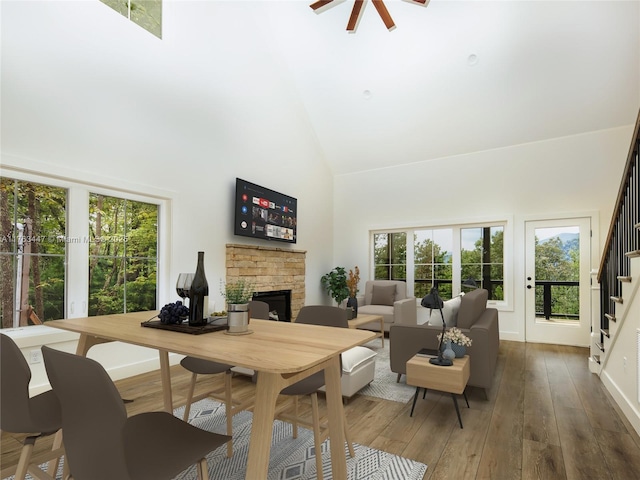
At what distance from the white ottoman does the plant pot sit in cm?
135

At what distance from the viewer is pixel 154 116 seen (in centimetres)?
381

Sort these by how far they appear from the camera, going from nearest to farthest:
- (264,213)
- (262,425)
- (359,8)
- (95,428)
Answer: (95,428)
(262,425)
(359,8)
(264,213)

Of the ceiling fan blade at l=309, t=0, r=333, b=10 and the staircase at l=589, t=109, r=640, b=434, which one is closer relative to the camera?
the staircase at l=589, t=109, r=640, b=434

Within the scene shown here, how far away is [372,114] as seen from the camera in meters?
5.86

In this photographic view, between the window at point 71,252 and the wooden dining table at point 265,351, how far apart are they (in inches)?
63.4

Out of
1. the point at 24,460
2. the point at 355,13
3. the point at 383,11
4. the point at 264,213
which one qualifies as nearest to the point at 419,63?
the point at 383,11

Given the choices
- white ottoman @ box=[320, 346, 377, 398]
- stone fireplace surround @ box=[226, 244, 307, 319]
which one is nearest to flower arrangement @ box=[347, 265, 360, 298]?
stone fireplace surround @ box=[226, 244, 307, 319]

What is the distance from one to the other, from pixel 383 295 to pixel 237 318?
4818mm

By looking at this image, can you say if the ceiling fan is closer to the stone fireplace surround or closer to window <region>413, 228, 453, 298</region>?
the stone fireplace surround

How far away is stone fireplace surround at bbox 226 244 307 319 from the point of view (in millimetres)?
4773

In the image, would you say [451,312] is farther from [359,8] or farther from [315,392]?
[359,8]

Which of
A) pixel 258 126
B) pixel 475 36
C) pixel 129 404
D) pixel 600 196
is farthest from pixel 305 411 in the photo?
pixel 600 196

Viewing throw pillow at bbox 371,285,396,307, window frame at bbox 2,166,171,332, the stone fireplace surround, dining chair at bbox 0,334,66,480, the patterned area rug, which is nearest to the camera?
dining chair at bbox 0,334,66,480

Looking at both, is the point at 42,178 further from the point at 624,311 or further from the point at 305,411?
the point at 624,311
